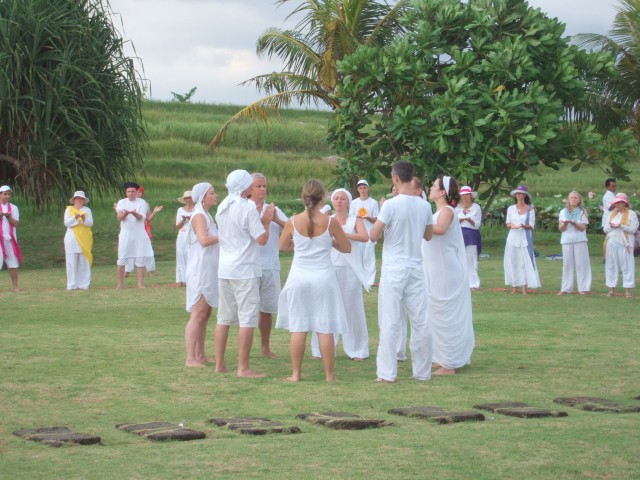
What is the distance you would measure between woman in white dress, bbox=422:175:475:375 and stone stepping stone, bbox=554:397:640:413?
2069 mm

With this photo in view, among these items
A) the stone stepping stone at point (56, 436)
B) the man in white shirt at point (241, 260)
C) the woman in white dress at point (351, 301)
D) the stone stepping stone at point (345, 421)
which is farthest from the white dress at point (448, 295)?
the stone stepping stone at point (56, 436)

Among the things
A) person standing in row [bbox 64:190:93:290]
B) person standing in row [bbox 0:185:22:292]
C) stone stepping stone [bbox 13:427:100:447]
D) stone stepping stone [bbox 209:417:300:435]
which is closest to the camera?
stone stepping stone [bbox 13:427:100:447]

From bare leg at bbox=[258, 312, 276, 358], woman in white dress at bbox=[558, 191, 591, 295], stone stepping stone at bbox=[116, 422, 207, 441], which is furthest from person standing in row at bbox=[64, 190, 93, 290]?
stone stepping stone at bbox=[116, 422, 207, 441]

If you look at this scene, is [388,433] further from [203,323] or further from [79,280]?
[79,280]

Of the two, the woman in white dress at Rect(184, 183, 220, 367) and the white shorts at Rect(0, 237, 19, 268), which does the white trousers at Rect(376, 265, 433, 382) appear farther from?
the white shorts at Rect(0, 237, 19, 268)

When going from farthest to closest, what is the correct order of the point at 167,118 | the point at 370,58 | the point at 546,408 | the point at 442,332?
the point at 167,118
the point at 370,58
the point at 442,332
the point at 546,408

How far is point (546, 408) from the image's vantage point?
8523 mm

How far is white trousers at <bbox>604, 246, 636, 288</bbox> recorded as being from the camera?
19250mm

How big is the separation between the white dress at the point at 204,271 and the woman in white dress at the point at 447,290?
214 cm

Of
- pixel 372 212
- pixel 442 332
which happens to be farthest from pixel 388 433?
pixel 372 212

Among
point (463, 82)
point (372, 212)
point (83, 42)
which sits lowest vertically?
point (372, 212)

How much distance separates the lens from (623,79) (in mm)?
27484

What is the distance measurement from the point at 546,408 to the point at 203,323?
3951mm

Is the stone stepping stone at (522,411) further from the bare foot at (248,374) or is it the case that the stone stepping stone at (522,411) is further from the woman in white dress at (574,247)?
the woman in white dress at (574,247)
